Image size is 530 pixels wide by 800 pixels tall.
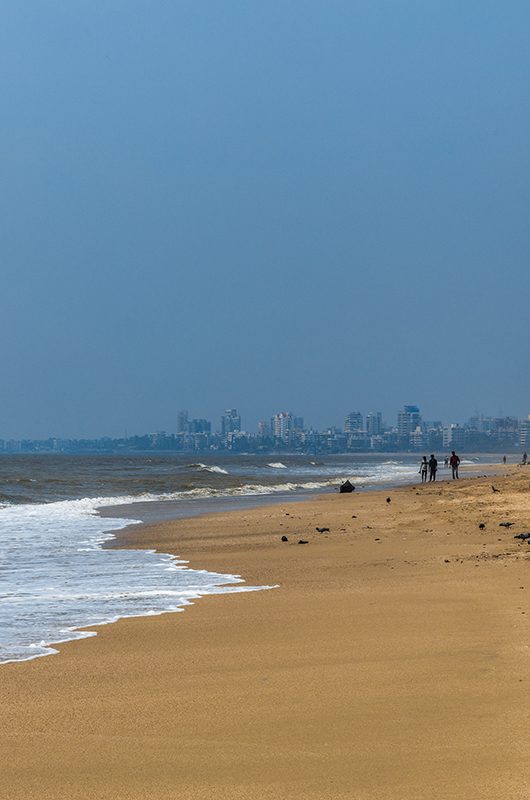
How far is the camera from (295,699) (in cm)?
529

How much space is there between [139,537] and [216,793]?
1514 cm

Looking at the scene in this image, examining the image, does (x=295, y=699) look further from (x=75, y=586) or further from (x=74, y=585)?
(x=74, y=585)

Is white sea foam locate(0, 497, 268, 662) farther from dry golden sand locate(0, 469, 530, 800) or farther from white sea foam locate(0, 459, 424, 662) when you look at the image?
dry golden sand locate(0, 469, 530, 800)

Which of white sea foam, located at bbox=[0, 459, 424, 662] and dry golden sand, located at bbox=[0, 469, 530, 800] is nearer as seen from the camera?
dry golden sand, located at bbox=[0, 469, 530, 800]

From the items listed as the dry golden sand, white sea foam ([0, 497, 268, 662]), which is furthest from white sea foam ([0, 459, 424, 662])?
the dry golden sand

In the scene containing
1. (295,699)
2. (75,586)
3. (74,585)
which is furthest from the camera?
(74,585)

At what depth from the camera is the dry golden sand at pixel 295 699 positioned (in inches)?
157

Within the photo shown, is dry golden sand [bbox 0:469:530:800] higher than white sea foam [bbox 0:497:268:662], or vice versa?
dry golden sand [bbox 0:469:530:800]

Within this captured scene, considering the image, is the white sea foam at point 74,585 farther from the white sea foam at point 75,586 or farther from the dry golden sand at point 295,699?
the dry golden sand at point 295,699

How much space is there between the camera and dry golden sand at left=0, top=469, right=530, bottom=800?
13.1ft

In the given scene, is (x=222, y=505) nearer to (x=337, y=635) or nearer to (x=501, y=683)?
(x=337, y=635)

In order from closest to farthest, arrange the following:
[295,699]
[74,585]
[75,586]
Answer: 1. [295,699]
2. [75,586]
3. [74,585]

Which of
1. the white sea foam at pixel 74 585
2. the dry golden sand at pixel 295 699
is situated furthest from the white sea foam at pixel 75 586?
the dry golden sand at pixel 295 699

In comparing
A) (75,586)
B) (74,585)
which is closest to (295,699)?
(75,586)
